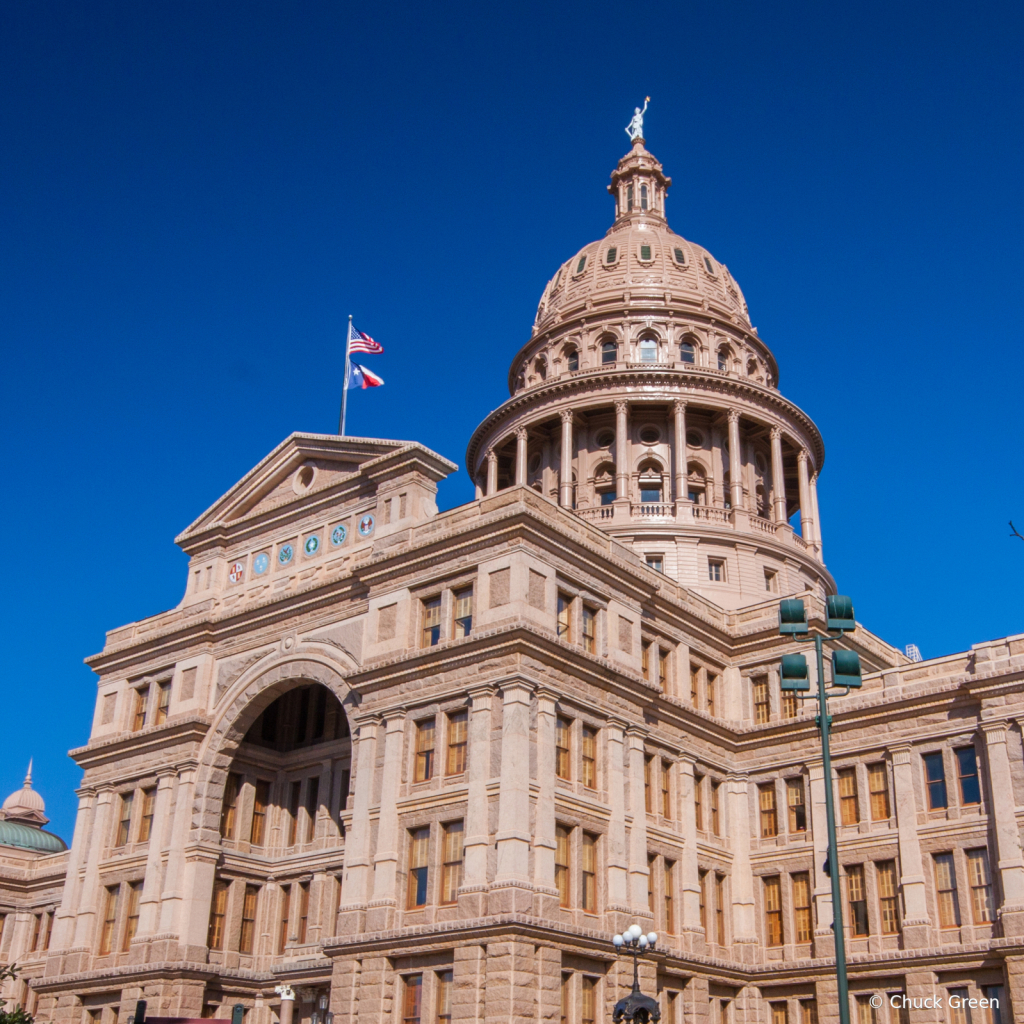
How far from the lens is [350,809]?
4150 centimetres

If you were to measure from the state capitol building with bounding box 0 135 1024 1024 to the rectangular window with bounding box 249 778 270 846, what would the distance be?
0.46 feet

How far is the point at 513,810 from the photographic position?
36.3 m

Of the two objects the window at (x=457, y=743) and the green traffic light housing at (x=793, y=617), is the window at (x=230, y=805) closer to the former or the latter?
the window at (x=457, y=743)

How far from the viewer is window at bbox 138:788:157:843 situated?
157ft

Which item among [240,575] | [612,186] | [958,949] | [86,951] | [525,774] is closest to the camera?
[525,774]

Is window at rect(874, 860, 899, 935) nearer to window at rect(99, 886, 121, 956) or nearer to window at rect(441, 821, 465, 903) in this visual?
window at rect(441, 821, 465, 903)

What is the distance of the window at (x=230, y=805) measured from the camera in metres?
48.0

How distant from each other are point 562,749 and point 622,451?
88.7 ft

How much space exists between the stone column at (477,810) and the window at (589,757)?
12.5 ft

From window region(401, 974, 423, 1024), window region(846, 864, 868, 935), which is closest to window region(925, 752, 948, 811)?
window region(846, 864, 868, 935)

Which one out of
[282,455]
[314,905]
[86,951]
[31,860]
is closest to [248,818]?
[314,905]

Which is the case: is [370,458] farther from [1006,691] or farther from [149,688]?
[1006,691]

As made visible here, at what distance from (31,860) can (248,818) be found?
2577 cm

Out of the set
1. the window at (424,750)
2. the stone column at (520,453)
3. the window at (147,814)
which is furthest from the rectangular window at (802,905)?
the stone column at (520,453)
